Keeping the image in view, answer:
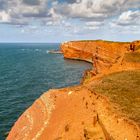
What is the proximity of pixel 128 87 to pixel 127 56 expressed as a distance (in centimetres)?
1969

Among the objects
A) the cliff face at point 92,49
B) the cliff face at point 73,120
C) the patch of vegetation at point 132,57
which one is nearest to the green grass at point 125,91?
the cliff face at point 73,120

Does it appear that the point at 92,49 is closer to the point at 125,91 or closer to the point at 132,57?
the point at 132,57

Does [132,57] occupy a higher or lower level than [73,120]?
higher

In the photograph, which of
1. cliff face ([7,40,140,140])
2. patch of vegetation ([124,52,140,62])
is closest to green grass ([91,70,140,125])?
cliff face ([7,40,140,140])

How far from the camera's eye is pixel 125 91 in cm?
2711

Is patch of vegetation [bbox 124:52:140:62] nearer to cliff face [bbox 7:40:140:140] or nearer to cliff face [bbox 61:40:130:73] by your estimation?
cliff face [bbox 7:40:140:140]

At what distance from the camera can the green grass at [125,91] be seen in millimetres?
22688

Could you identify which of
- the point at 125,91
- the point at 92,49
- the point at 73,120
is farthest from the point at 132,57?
the point at 92,49

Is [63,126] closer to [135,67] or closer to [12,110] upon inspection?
[135,67]

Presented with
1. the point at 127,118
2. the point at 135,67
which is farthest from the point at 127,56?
the point at 127,118

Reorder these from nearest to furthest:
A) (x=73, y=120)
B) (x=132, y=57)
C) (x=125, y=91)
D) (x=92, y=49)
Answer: (x=73, y=120) < (x=125, y=91) < (x=132, y=57) < (x=92, y=49)

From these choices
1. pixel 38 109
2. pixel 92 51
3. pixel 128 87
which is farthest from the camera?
pixel 92 51

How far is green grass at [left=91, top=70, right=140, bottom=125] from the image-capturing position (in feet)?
74.4

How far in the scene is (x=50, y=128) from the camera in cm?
2620
